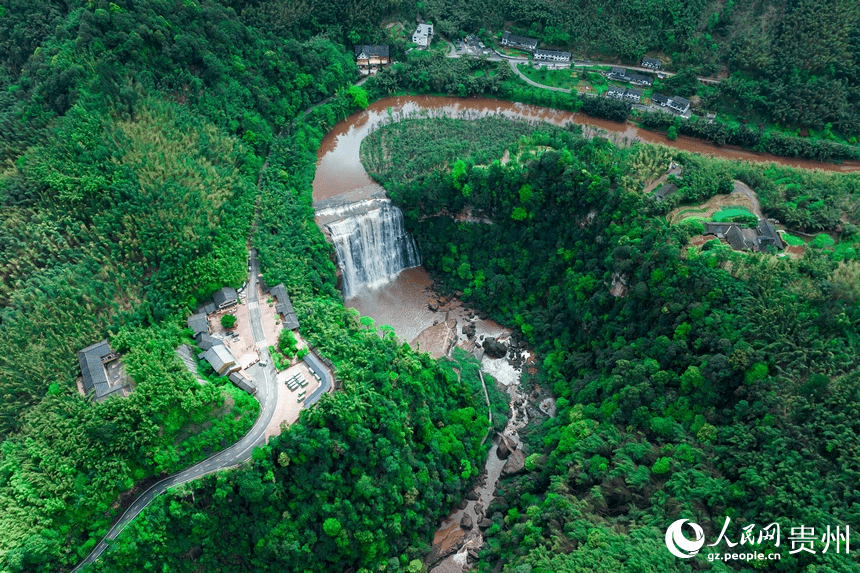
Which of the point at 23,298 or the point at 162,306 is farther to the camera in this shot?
the point at 162,306

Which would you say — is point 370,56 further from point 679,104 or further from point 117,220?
point 117,220

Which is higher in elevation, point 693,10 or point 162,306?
point 693,10

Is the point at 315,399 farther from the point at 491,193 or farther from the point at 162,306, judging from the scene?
the point at 491,193

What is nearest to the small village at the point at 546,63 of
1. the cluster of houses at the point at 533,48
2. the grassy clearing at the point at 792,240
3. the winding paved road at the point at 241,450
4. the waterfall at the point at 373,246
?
the cluster of houses at the point at 533,48

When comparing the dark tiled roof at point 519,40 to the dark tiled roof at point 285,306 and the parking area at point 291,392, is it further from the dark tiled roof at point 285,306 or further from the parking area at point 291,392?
the parking area at point 291,392

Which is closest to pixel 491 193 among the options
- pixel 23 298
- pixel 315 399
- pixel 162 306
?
pixel 315 399

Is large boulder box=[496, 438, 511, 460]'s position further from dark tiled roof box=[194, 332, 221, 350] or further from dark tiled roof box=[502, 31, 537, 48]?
dark tiled roof box=[502, 31, 537, 48]
